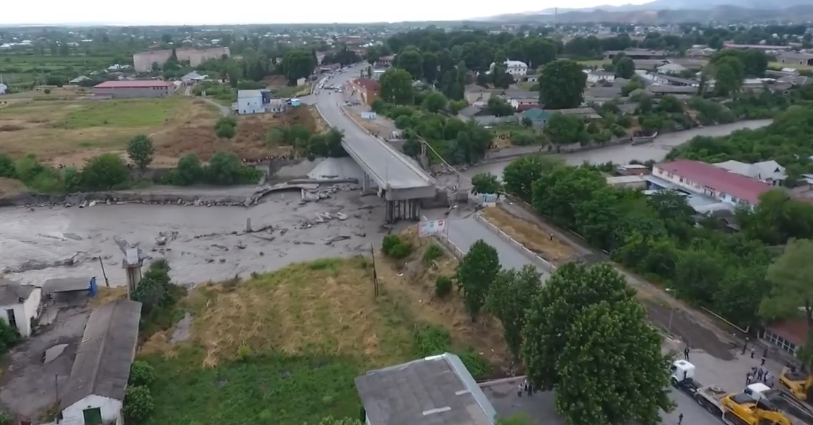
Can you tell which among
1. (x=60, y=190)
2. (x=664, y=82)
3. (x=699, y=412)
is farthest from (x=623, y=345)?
(x=664, y=82)

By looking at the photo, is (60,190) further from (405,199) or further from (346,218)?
(405,199)

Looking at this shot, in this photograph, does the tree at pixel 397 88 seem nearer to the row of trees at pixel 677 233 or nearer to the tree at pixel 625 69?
the row of trees at pixel 677 233

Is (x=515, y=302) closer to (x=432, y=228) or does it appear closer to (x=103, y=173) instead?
(x=432, y=228)

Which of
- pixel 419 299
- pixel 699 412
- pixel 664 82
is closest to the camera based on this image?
pixel 699 412

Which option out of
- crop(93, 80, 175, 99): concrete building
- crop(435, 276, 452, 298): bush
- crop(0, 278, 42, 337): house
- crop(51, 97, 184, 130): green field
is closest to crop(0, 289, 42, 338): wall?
crop(0, 278, 42, 337): house

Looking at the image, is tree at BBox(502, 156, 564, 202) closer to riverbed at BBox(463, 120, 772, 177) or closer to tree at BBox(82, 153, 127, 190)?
riverbed at BBox(463, 120, 772, 177)

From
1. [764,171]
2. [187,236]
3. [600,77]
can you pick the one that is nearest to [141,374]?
[187,236]
